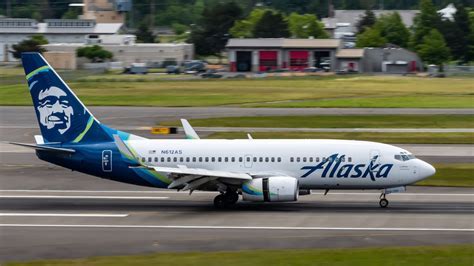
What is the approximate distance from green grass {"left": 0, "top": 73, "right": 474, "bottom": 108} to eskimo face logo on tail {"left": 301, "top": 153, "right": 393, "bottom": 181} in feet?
158

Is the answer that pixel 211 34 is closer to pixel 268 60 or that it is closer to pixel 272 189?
pixel 268 60

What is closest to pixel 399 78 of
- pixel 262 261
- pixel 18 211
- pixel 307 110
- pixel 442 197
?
pixel 307 110

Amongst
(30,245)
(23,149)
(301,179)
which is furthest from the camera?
(23,149)

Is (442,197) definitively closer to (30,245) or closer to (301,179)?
(301,179)

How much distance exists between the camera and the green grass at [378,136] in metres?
61.5

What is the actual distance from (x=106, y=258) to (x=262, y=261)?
490cm

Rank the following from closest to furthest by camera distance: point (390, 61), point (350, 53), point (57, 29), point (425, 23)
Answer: point (390, 61) → point (350, 53) → point (425, 23) → point (57, 29)

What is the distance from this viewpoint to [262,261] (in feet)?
90.7

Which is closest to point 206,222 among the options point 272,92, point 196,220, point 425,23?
point 196,220

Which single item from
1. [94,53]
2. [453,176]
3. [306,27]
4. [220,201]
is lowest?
[94,53]

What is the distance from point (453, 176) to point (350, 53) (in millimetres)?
101635

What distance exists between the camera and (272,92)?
337 ft

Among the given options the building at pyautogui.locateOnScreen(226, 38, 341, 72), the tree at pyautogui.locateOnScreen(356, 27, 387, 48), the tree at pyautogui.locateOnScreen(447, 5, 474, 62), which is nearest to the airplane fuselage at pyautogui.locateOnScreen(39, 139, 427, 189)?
the building at pyautogui.locateOnScreen(226, 38, 341, 72)

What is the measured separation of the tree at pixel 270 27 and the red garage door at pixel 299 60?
978 inches
